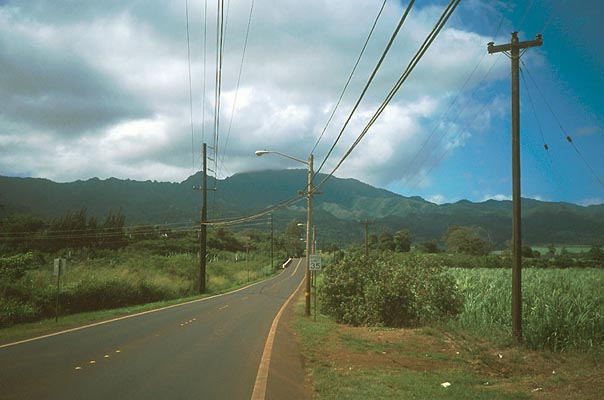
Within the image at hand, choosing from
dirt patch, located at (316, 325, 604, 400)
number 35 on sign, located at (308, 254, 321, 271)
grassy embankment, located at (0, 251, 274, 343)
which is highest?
number 35 on sign, located at (308, 254, 321, 271)

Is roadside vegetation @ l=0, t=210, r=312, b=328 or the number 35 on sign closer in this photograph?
the number 35 on sign

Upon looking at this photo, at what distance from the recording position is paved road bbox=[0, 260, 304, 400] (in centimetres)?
818

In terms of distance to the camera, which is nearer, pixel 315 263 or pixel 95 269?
pixel 315 263

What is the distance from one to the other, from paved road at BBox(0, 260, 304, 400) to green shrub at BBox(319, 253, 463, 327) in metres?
4.55

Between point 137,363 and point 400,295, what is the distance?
1135 centimetres

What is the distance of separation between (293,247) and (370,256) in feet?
460

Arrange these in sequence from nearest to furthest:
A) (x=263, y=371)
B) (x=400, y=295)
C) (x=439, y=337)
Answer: (x=263, y=371)
(x=439, y=337)
(x=400, y=295)

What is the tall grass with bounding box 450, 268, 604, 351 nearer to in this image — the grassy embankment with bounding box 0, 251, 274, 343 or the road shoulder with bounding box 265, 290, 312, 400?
the road shoulder with bounding box 265, 290, 312, 400

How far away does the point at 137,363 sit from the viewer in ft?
35.2

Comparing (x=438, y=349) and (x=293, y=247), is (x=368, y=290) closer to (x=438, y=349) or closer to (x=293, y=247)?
(x=438, y=349)

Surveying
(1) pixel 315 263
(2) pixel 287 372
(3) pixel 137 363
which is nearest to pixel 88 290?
(1) pixel 315 263

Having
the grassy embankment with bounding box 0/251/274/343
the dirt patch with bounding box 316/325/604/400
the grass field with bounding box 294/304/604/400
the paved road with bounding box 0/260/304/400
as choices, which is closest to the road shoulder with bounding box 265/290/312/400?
the grass field with bounding box 294/304/604/400

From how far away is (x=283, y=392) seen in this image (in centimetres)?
848

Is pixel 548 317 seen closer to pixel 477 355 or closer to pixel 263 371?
pixel 477 355
